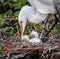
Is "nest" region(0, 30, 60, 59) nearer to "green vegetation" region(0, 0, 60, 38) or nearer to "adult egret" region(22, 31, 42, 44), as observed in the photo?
"adult egret" region(22, 31, 42, 44)

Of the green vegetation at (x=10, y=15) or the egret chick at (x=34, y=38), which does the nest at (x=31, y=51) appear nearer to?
the egret chick at (x=34, y=38)

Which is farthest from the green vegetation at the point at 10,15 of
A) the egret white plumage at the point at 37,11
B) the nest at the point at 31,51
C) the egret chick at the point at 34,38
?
the nest at the point at 31,51

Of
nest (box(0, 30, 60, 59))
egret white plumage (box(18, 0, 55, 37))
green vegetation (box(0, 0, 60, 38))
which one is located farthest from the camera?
green vegetation (box(0, 0, 60, 38))

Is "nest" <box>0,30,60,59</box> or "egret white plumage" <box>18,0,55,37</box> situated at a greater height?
"egret white plumage" <box>18,0,55,37</box>

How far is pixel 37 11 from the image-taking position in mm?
4582

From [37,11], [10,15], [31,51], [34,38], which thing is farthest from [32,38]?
[10,15]

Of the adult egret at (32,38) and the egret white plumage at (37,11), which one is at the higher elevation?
the egret white plumage at (37,11)

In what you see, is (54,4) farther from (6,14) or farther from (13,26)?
(6,14)

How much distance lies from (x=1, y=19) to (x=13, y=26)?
27 cm

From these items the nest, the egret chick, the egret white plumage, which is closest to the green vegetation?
the egret chick

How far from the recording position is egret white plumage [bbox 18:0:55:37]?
448cm

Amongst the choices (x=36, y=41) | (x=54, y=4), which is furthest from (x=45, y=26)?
(x=54, y=4)

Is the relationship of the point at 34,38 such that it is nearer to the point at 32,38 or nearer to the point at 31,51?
the point at 32,38

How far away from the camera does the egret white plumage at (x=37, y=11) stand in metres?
4.48
